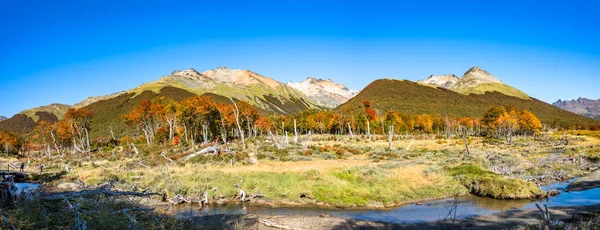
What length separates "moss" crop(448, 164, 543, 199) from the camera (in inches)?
1086

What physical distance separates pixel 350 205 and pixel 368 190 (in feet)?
12.4

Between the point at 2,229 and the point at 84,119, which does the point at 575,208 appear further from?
the point at 84,119

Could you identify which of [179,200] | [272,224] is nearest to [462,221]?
[272,224]

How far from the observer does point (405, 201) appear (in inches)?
1126

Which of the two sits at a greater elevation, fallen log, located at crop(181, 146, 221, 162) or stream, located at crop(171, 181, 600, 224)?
fallen log, located at crop(181, 146, 221, 162)

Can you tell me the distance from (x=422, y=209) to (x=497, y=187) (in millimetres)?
8093

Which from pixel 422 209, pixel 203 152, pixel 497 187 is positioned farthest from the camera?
pixel 203 152

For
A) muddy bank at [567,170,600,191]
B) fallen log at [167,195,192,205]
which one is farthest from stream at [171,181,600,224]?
muddy bank at [567,170,600,191]

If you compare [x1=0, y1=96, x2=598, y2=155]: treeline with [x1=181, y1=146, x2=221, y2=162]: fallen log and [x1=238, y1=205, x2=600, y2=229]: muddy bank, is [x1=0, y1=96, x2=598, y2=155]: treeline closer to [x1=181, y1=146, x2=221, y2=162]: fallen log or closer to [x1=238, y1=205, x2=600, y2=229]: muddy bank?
[x1=181, y1=146, x2=221, y2=162]: fallen log

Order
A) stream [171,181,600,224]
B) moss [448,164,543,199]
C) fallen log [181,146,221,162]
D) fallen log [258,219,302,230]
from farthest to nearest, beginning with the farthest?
fallen log [181,146,221,162]
moss [448,164,543,199]
stream [171,181,600,224]
fallen log [258,219,302,230]

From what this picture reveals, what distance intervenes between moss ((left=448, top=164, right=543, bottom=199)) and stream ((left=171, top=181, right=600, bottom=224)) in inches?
34.4

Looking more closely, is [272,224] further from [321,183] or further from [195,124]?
[195,124]

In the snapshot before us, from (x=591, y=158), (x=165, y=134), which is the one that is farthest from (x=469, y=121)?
(x=165, y=134)

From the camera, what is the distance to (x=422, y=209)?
2580cm
